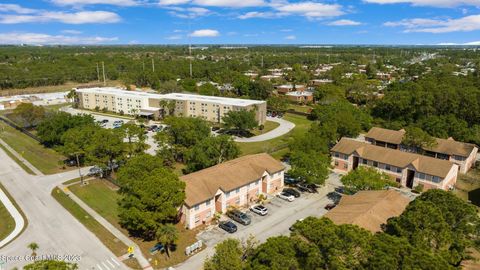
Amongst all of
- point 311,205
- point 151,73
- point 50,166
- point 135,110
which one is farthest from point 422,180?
point 151,73

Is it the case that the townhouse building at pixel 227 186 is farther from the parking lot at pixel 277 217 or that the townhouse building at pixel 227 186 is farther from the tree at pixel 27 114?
the tree at pixel 27 114

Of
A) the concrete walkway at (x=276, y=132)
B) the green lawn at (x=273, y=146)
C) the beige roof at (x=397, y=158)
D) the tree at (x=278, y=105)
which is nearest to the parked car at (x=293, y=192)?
the beige roof at (x=397, y=158)

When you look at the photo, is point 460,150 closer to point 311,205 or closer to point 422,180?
point 422,180

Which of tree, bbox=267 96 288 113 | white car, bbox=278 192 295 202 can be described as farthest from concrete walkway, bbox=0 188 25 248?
tree, bbox=267 96 288 113

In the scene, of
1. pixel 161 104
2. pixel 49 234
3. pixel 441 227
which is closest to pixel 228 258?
pixel 441 227

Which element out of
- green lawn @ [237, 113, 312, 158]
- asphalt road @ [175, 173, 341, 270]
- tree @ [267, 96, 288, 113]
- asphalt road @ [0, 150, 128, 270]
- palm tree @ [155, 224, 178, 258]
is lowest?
asphalt road @ [175, 173, 341, 270]

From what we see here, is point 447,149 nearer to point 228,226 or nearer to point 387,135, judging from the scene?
point 387,135

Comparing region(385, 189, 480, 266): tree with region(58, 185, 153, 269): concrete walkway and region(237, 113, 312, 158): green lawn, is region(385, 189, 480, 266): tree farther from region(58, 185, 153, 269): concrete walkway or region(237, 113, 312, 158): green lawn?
region(237, 113, 312, 158): green lawn
